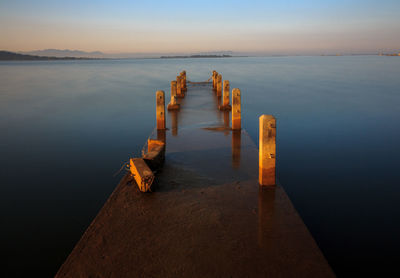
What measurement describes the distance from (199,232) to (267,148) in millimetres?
1982

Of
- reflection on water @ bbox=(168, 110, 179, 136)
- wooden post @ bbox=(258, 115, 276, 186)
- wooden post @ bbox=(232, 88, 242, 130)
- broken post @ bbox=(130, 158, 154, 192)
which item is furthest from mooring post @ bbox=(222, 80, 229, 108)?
broken post @ bbox=(130, 158, 154, 192)

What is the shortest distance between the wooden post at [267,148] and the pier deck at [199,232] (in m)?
0.19

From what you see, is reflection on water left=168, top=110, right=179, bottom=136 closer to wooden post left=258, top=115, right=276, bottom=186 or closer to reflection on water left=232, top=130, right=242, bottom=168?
reflection on water left=232, top=130, right=242, bottom=168

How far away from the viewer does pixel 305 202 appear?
6.36 metres

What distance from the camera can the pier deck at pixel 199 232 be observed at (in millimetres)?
3357

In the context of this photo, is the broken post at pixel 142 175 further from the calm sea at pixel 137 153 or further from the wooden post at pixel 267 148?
the wooden post at pixel 267 148

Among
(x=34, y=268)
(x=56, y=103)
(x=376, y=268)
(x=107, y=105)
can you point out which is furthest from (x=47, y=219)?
(x=56, y=103)

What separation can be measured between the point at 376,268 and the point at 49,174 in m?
7.19

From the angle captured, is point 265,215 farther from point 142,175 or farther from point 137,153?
point 137,153

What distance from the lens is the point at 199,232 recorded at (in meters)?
4.00

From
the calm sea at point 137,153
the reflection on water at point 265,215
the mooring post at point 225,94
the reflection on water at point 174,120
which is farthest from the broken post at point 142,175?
the mooring post at point 225,94

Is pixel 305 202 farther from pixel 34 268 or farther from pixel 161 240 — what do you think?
pixel 34 268

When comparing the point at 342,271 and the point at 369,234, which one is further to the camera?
the point at 369,234

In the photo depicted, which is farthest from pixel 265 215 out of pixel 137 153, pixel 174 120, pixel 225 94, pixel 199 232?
pixel 225 94
